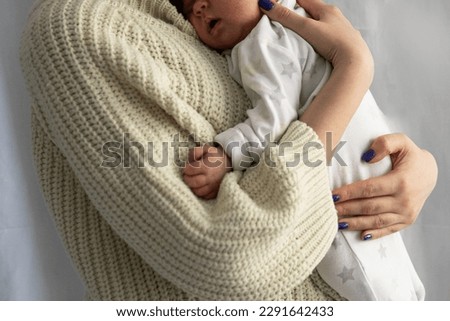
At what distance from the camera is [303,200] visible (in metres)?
0.90

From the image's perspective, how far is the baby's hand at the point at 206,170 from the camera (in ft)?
3.03

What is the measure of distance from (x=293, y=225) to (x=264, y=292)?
10 cm

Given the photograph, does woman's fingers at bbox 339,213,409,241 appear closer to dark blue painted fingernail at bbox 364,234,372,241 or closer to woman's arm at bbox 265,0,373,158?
dark blue painted fingernail at bbox 364,234,372,241

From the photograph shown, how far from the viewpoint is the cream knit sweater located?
883mm

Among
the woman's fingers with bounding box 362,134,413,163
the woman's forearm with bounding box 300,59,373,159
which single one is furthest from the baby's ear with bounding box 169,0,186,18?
the woman's fingers with bounding box 362,134,413,163

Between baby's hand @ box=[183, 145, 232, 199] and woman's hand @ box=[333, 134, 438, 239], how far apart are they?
8.2 inches

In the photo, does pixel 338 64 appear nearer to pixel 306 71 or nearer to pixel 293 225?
pixel 306 71

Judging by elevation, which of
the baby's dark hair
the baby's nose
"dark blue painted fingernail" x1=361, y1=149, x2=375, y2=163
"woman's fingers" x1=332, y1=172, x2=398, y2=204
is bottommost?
"woman's fingers" x1=332, y1=172, x2=398, y2=204

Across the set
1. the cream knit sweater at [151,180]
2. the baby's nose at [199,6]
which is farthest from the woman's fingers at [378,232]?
the baby's nose at [199,6]

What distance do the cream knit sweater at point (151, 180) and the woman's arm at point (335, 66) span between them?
5cm

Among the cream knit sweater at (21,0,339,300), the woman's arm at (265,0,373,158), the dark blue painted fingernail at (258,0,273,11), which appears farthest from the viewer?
the dark blue painted fingernail at (258,0,273,11)

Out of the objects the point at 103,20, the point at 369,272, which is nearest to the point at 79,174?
the point at 103,20

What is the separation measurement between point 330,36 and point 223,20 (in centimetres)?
18

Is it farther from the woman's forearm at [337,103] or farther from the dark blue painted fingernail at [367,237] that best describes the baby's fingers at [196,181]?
the dark blue painted fingernail at [367,237]
